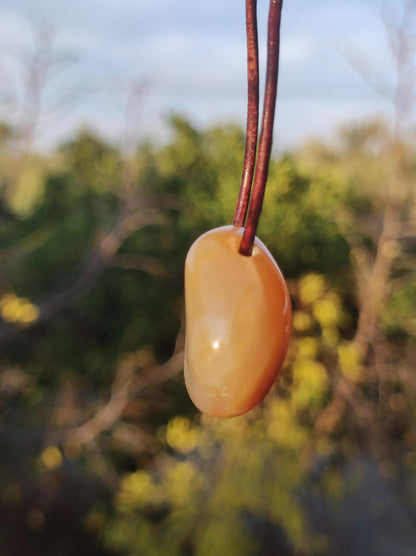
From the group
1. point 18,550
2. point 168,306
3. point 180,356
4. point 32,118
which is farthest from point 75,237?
point 18,550

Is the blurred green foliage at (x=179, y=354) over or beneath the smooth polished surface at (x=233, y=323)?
beneath

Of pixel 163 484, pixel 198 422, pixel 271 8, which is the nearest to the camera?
pixel 271 8

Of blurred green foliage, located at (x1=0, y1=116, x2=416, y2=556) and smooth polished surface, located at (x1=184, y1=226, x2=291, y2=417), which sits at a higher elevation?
smooth polished surface, located at (x1=184, y1=226, x2=291, y2=417)

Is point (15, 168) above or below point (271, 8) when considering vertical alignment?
below

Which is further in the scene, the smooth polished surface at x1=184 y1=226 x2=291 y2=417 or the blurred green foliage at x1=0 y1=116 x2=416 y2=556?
the blurred green foliage at x1=0 y1=116 x2=416 y2=556

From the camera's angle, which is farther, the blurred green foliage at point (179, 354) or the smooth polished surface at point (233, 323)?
the blurred green foliage at point (179, 354)

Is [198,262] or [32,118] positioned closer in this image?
[198,262]

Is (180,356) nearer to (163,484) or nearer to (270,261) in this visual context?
(163,484)

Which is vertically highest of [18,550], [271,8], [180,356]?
[271,8]
